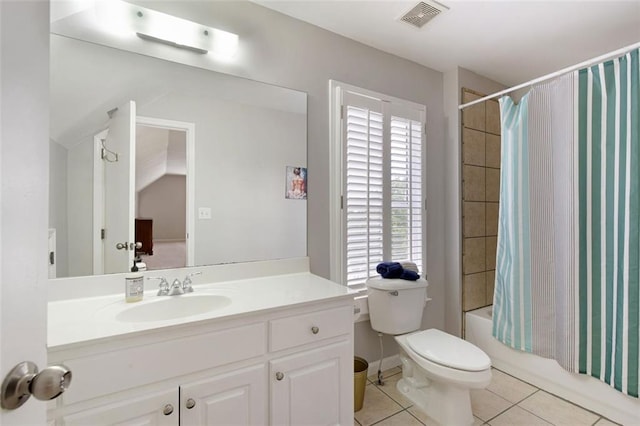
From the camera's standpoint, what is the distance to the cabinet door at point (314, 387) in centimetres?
121

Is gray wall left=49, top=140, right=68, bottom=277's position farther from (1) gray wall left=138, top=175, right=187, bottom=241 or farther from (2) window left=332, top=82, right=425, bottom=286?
(2) window left=332, top=82, right=425, bottom=286

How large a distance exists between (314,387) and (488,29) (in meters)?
2.35

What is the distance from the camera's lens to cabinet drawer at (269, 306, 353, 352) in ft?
3.94

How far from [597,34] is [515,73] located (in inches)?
23.4

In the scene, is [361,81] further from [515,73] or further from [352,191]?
[515,73]

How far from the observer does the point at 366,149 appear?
2.04m

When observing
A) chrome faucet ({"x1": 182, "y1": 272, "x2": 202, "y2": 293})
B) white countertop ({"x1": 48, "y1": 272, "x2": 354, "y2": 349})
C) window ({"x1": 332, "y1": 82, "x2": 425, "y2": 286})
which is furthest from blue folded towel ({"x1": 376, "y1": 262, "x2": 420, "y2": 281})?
chrome faucet ({"x1": 182, "y1": 272, "x2": 202, "y2": 293})

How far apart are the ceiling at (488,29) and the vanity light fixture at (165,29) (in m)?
0.37

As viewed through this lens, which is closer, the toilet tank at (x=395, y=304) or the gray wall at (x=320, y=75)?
the gray wall at (x=320, y=75)

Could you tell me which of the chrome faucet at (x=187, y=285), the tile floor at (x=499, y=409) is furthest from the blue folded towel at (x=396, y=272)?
the chrome faucet at (x=187, y=285)

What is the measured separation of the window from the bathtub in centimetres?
71

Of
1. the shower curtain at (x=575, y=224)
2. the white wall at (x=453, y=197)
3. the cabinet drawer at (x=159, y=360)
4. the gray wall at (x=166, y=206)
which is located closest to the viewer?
the cabinet drawer at (x=159, y=360)

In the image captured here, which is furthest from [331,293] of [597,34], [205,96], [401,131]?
[597,34]

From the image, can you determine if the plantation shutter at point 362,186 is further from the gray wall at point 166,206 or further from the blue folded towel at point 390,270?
the gray wall at point 166,206
